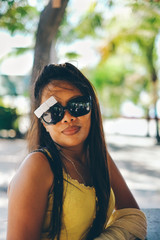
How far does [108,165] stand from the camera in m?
1.63

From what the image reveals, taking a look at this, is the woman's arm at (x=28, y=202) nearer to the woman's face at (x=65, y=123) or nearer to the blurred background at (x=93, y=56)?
the woman's face at (x=65, y=123)

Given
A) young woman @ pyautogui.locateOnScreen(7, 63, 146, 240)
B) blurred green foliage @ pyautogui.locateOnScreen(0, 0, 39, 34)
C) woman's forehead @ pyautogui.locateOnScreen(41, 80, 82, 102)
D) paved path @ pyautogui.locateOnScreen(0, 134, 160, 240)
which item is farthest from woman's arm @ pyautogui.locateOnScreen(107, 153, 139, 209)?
blurred green foliage @ pyautogui.locateOnScreen(0, 0, 39, 34)

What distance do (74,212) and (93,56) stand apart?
590 inches

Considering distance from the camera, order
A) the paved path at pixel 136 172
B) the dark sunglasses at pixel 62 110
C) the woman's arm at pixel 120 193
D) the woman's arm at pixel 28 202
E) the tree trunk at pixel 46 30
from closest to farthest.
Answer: the woman's arm at pixel 28 202
the dark sunglasses at pixel 62 110
the woman's arm at pixel 120 193
the tree trunk at pixel 46 30
the paved path at pixel 136 172

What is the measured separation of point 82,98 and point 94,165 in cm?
40

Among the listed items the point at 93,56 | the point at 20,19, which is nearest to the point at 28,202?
the point at 20,19

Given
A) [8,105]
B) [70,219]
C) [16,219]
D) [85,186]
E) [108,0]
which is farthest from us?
[8,105]

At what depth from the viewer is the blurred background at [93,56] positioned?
440cm

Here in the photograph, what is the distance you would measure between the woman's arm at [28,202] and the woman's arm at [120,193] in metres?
0.62

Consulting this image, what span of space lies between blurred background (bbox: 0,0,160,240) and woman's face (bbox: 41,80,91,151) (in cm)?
79

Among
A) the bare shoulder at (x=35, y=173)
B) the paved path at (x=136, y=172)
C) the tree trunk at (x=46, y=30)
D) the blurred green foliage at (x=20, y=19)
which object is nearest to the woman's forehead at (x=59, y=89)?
the bare shoulder at (x=35, y=173)

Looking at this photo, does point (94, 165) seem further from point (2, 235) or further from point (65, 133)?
point (2, 235)

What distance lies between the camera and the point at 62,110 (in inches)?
54.9

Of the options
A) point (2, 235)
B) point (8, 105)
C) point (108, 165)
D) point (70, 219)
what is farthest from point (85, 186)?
point (8, 105)
